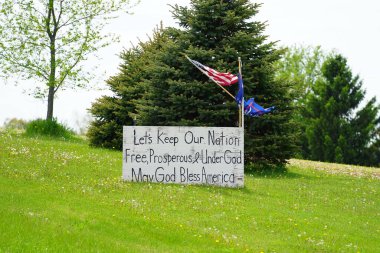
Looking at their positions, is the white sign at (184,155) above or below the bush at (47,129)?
below

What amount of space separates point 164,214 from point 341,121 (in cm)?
4351

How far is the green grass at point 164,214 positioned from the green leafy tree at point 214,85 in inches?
154

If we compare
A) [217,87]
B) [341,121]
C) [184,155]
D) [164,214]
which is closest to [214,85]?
[217,87]

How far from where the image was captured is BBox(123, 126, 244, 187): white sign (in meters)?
16.9

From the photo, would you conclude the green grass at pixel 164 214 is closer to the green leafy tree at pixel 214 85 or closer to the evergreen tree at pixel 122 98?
the green leafy tree at pixel 214 85

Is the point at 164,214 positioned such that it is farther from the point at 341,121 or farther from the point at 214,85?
the point at 341,121

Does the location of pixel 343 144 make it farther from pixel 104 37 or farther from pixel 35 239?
pixel 35 239

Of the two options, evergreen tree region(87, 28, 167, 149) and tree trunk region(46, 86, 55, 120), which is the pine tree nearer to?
evergreen tree region(87, 28, 167, 149)

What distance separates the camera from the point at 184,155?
17047mm

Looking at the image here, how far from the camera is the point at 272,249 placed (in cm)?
998

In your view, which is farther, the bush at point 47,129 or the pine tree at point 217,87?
the bush at point 47,129

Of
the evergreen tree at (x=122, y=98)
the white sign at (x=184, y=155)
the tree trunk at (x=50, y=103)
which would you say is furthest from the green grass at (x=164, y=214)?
the tree trunk at (x=50, y=103)

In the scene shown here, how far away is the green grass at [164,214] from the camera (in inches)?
375

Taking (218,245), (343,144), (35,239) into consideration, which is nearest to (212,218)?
(218,245)
